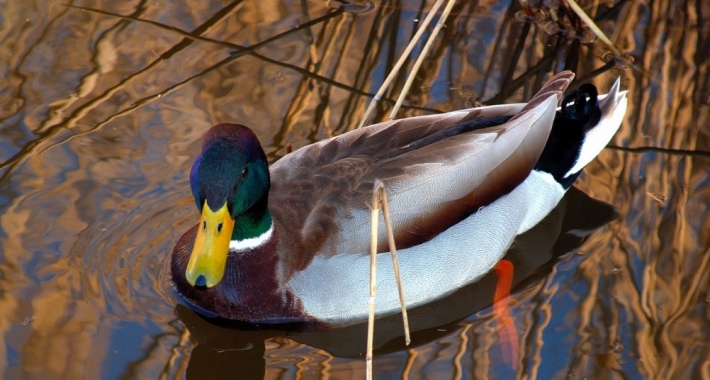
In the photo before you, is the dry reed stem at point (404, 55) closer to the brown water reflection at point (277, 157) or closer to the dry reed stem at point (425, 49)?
the dry reed stem at point (425, 49)

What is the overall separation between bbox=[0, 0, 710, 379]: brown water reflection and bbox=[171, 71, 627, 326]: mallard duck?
0.65ft

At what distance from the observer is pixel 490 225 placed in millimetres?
5270

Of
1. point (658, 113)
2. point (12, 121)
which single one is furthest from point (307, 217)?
point (658, 113)

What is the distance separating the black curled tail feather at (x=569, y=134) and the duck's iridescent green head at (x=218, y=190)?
1.83m

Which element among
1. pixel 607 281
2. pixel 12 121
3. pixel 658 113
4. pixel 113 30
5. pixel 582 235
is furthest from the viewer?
pixel 113 30

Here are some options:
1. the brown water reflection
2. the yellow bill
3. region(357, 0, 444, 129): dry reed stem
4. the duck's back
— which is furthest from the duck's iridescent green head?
region(357, 0, 444, 129): dry reed stem

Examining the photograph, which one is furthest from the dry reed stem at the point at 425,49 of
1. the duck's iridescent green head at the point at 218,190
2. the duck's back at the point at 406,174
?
the duck's iridescent green head at the point at 218,190

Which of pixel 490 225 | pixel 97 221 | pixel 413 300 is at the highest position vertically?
pixel 490 225

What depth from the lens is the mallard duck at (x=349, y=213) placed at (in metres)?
4.57

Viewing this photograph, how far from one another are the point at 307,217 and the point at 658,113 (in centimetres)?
271

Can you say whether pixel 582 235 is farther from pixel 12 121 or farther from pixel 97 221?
pixel 12 121

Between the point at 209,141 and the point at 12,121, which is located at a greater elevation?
the point at 209,141

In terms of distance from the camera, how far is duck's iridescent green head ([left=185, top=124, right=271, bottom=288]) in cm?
447

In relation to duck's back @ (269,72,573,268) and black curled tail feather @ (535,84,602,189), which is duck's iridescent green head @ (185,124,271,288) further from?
black curled tail feather @ (535,84,602,189)
